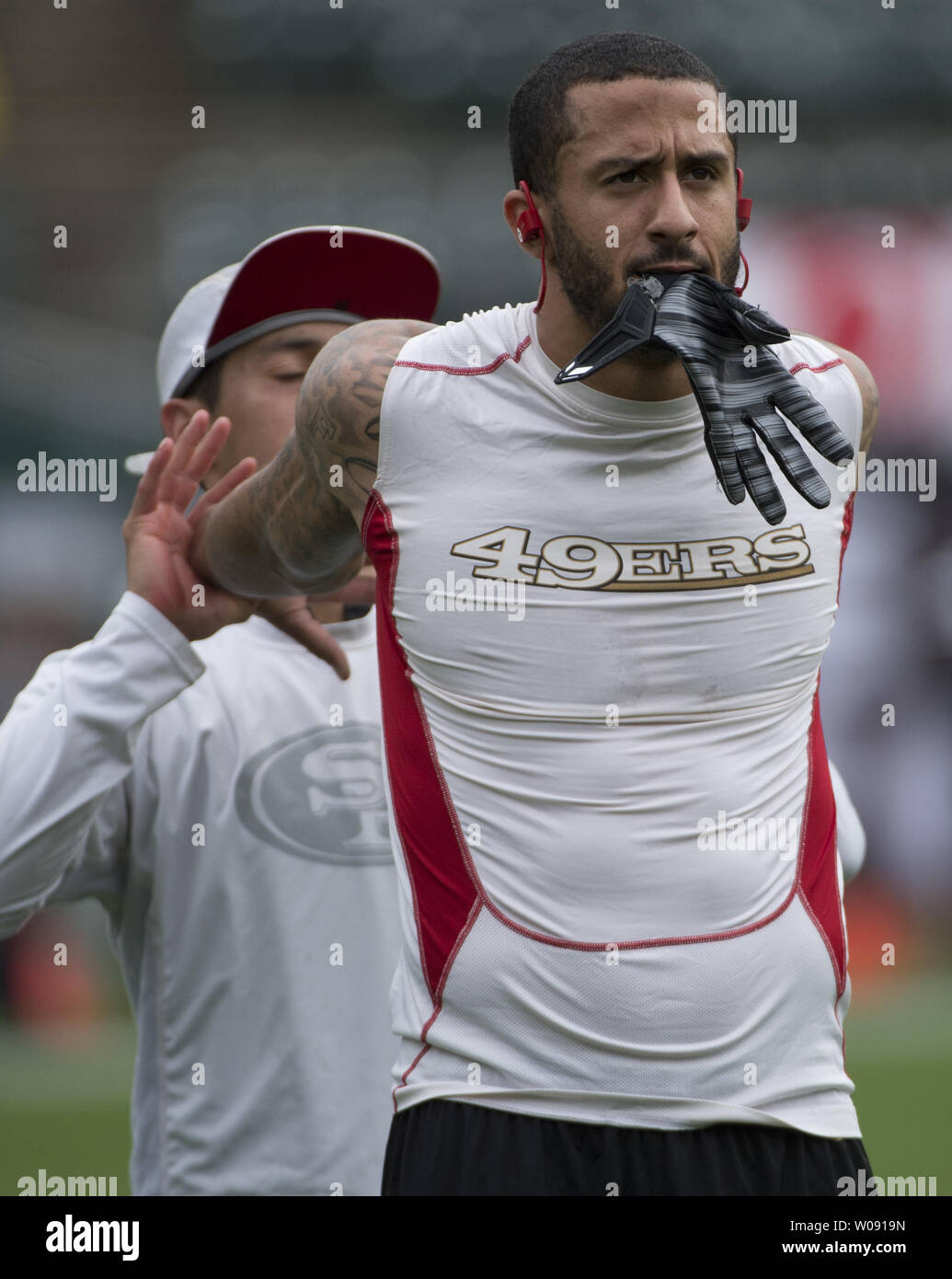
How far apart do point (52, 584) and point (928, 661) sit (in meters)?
3.91

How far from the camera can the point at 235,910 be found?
7.92ft

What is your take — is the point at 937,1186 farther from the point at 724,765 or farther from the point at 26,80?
the point at 26,80

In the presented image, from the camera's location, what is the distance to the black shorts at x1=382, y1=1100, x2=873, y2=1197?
5.70 ft

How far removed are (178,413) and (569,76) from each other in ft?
3.76

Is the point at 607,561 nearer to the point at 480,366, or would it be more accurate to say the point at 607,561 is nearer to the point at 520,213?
the point at 480,366

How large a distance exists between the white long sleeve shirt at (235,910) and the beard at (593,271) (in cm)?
81

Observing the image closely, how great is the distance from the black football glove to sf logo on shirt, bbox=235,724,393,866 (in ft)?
3.23
